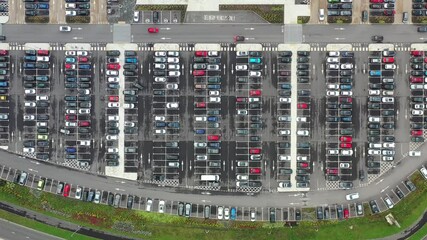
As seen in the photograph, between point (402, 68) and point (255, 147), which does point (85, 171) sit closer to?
point (255, 147)

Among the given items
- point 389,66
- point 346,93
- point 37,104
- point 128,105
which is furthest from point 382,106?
point 37,104

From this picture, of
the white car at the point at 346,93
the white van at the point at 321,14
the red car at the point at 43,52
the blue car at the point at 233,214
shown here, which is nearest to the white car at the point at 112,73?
A: the red car at the point at 43,52

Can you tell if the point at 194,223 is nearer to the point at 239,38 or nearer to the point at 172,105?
the point at 172,105

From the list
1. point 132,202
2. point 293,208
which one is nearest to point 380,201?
point 293,208

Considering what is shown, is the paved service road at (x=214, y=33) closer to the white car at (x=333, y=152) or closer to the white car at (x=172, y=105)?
the white car at (x=172, y=105)

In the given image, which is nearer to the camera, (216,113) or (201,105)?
(201,105)

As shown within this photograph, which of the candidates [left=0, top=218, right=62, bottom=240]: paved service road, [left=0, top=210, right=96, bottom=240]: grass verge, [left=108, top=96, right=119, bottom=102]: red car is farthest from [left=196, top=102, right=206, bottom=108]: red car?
[left=0, top=218, right=62, bottom=240]: paved service road
